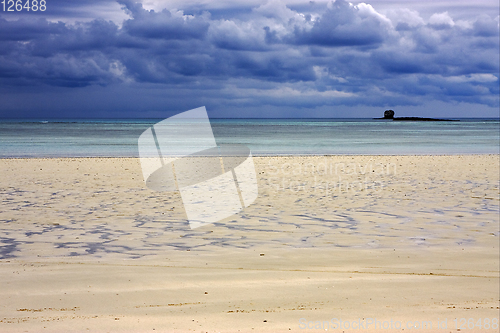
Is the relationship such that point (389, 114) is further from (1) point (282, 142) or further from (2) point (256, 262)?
(2) point (256, 262)

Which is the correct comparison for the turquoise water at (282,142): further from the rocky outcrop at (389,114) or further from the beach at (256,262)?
the rocky outcrop at (389,114)

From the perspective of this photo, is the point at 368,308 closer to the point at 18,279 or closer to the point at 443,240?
the point at 443,240

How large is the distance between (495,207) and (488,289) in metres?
5.66

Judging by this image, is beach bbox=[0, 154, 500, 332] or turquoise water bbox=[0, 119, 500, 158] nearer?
beach bbox=[0, 154, 500, 332]

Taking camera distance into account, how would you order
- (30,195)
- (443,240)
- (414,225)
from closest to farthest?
(443,240) → (414,225) → (30,195)

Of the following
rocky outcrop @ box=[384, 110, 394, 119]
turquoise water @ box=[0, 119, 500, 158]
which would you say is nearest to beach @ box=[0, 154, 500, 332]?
turquoise water @ box=[0, 119, 500, 158]

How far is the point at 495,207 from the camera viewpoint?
10414 millimetres

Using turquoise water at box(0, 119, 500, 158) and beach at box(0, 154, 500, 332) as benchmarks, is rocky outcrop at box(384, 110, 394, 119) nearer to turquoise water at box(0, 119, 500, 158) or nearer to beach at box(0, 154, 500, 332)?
turquoise water at box(0, 119, 500, 158)

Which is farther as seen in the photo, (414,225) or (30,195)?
(30,195)

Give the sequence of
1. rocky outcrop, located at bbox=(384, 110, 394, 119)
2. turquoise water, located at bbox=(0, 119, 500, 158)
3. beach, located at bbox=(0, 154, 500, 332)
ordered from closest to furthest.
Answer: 1. beach, located at bbox=(0, 154, 500, 332)
2. turquoise water, located at bbox=(0, 119, 500, 158)
3. rocky outcrop, located at bbox=(384, 110, 394, 119)

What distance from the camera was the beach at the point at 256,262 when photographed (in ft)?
15.1

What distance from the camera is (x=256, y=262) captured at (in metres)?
6.39

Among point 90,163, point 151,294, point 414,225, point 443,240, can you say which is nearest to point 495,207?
point 414,225

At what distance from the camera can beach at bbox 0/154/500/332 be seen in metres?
4.59
